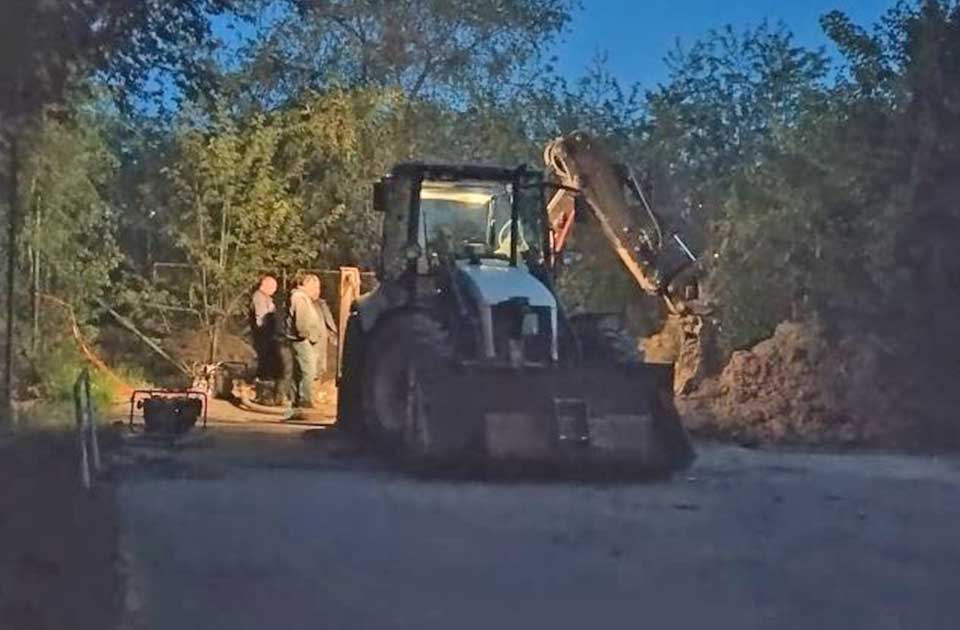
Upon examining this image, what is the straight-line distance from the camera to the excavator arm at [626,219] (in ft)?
75.9

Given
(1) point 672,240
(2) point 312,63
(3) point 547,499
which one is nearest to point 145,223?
(2) point 312,63

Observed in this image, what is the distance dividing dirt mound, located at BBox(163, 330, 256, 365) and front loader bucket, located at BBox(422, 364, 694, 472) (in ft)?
44.2

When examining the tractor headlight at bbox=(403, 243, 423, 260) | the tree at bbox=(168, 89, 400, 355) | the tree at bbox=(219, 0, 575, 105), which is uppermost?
the tree at bbox=(219, 0, 575, 105)

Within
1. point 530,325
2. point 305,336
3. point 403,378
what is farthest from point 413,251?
point 305,336

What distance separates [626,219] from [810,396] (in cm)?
312

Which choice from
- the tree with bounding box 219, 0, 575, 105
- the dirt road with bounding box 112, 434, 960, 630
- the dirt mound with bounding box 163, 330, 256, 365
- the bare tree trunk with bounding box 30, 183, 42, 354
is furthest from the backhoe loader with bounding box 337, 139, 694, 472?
the tree with bounding box 219, 0, 575, 105

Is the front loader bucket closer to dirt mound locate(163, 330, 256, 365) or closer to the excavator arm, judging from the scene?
the excavator arm

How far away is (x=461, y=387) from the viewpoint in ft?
53.9

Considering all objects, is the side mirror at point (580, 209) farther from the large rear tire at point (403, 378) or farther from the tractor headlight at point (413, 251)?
the large rear tire at point (403, 378)

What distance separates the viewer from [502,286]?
17.7m

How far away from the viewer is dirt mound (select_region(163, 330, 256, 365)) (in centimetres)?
2970

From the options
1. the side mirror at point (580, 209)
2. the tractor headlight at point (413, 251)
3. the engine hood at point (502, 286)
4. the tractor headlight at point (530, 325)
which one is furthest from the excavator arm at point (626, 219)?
the tractor headlight at point (530, 325)

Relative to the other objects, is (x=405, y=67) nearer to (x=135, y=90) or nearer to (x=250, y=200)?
(x=250, y=200)

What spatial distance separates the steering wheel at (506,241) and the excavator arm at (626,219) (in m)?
3.29
